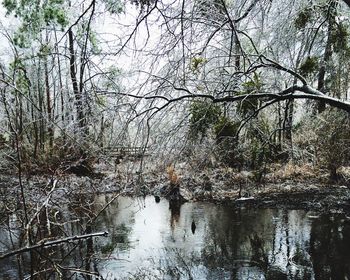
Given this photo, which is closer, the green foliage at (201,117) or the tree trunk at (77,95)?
the tree trunk at (77,95)

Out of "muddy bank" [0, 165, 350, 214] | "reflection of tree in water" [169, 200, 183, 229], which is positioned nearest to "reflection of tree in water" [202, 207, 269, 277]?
"reflection of tree in water" [169, 200, 183, 229]

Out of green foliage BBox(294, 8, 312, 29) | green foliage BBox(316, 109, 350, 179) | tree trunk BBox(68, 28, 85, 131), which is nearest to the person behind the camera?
tree trunk BBox(68, 28, 85, 131)

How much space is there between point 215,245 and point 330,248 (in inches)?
91.3

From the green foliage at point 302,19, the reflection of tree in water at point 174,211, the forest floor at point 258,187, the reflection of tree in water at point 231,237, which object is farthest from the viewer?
the forest floor at point 258,187

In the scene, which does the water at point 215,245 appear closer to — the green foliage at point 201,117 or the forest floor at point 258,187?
the forest floor at point 258,187

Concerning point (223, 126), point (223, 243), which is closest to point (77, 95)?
point (223, 126)

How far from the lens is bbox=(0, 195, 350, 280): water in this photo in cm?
737

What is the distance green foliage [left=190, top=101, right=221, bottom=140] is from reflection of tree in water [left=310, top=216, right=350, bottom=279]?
3932 mm

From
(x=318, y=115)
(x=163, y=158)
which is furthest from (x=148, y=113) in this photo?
(x=318, y=115)

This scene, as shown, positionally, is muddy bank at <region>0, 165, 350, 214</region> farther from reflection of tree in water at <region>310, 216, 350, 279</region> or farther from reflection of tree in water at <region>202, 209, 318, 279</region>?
reflection of tree in water at <region>310, 216, 350, 279</region>

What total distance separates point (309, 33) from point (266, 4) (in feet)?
6.97

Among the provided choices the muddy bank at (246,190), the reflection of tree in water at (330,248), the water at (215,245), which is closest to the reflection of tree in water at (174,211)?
the water at (215,245)

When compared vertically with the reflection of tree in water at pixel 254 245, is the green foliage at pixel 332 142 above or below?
above

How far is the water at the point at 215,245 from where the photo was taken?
7371 millimetres
